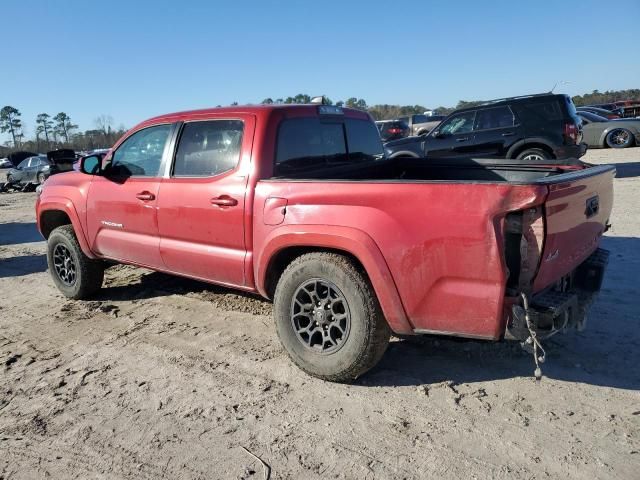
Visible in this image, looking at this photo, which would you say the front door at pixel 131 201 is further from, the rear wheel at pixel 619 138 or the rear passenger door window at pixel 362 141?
the rear wheel at pixel 619 138

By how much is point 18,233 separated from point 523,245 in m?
10.8

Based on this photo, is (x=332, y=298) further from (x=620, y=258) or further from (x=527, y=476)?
(x=620, y=258)

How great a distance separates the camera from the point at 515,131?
400 inches

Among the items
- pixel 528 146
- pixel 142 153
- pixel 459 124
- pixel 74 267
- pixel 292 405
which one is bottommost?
pixel 292 405

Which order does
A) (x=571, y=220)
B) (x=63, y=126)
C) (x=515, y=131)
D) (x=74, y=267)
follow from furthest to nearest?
1. (x=63, y=126)
2. (x=515, y=131)
3. (x=74, y=267)
4. (x=571, y=220)

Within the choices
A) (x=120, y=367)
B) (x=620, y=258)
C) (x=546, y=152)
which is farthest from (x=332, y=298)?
(x=546, y=152)

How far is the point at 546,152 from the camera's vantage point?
391 inches

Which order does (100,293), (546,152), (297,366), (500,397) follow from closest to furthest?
(500,397)
(297,366)
(100,293)
(546,152)

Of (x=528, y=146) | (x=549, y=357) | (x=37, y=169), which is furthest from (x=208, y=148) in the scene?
(x=37, y=169)

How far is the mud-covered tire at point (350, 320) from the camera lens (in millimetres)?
3129

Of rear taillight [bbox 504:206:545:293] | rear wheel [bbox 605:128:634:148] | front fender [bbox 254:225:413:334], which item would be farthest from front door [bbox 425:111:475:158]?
rear wheel [bbox 605:128:634:148]

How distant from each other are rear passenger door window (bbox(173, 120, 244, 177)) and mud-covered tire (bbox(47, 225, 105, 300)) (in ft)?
5.93

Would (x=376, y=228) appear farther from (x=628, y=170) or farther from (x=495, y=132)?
(x=628, y=170)

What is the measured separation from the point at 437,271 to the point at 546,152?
325 inches
